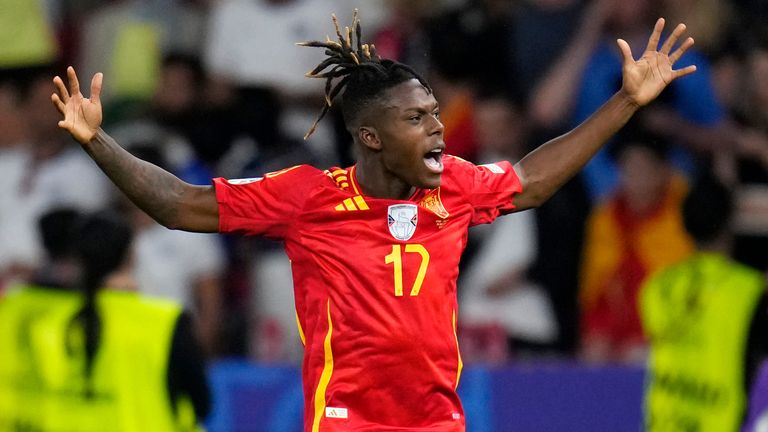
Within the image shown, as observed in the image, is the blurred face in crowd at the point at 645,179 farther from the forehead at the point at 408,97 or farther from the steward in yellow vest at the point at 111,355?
the forehead at the point at 408,97

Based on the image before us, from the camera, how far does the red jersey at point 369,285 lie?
17.6ft

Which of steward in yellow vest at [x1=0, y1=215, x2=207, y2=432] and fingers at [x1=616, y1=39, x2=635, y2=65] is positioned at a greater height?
fingers at [x1=616, y1=39, x2=635, y2=65]

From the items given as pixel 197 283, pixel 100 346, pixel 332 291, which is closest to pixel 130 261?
pixel 100 346

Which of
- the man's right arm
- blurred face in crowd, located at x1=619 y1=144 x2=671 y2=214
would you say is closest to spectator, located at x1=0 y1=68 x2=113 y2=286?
blurred face in crowd, located at x1=619 y1=144 x2=671 y2=214

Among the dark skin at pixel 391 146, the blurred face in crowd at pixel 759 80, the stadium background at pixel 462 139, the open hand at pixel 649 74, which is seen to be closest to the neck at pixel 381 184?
the dark skin at pixel 391 146

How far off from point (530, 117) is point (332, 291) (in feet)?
14.7

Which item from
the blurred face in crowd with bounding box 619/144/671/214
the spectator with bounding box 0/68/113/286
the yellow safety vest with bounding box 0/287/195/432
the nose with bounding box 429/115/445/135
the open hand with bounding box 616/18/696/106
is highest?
the spectator with bounding box 0/68/113/286

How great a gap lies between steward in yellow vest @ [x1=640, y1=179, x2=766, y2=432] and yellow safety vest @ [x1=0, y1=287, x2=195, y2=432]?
93.6 inches

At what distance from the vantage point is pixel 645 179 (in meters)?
A: 9.26

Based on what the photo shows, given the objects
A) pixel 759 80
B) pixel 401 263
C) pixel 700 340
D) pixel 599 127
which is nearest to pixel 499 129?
pixel 759 80

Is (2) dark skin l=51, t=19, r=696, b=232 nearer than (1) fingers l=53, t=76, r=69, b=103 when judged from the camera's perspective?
No

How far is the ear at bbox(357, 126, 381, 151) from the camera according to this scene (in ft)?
18.1

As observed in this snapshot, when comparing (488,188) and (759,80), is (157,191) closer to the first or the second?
(488,188)

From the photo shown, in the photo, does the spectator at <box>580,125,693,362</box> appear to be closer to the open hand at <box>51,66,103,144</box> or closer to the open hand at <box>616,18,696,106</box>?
the open hand at <box>616,18,696,106</box>
